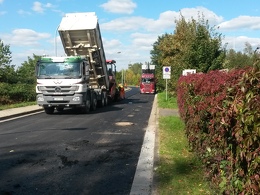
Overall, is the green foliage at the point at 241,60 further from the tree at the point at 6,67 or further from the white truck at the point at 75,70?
the tree at the point at 6,67

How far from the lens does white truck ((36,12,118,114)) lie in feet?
55.6

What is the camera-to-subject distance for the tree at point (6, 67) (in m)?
27.5

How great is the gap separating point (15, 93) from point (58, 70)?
377 inches

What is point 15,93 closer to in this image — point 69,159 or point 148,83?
point 69,159

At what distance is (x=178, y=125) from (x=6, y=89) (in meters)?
16.4

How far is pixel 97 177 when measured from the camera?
6141mm

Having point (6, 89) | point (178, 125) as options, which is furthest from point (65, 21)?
point (178, 125)

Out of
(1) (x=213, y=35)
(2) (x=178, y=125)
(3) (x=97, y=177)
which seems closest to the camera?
(3) (x=97, y=177)

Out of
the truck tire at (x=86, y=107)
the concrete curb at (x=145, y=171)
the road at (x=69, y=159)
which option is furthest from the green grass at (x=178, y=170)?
the truck tire at (x=86, y=107)

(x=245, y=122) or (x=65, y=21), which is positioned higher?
(x=65, y=21)

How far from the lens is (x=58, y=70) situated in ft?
56.2

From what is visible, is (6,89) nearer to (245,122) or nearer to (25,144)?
(25,144)

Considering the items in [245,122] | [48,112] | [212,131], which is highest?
[245,122]

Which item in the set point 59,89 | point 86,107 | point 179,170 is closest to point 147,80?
point 86,107
